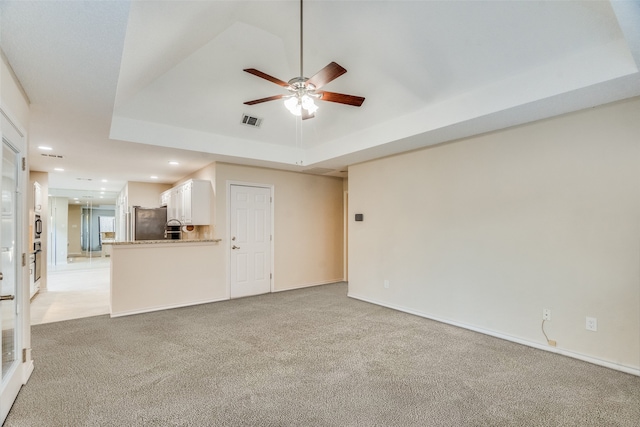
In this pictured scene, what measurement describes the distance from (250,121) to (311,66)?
1.43 m

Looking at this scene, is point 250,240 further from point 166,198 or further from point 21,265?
point 21,265

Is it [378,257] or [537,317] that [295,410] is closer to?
[537,317]

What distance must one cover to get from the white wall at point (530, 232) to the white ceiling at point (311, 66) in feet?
1.07

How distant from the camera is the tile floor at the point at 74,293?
461cm

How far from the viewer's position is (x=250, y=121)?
4641 millimetres

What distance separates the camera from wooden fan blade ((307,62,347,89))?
232 centimetres

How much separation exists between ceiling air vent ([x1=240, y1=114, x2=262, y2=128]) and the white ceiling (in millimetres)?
126

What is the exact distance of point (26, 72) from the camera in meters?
2.24

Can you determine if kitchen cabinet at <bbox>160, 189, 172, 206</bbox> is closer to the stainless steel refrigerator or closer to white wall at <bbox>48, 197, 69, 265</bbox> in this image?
the stainless steel refrigerator

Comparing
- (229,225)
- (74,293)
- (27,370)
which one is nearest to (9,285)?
(27,370)

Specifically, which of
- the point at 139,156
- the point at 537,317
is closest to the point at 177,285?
the point at 139,156

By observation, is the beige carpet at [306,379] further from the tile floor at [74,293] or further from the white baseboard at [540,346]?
the tile floor at [74,293]

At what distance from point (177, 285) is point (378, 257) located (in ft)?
10.7

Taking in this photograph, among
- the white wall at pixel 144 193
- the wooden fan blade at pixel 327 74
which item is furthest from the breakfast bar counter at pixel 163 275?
the white wall at pixel 144 193
